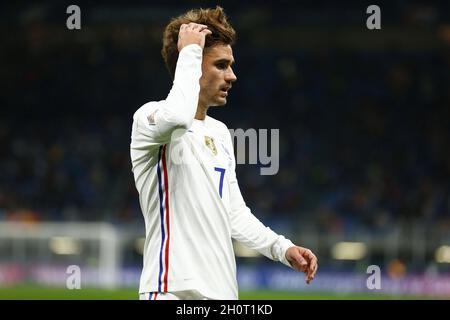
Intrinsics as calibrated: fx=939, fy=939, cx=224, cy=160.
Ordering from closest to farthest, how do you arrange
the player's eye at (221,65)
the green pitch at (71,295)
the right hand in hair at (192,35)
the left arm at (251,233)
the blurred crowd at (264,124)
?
1. the right hand in hair at (192,35)
2. the player's eye at (221,65)
3. the left arm at (251,233)
4. the green pitch at (71,295)
5. the blurred crowd at (264,124)

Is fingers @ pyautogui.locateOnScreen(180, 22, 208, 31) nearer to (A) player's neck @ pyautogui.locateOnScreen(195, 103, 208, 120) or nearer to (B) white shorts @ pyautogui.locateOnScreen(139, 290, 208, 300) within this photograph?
(A) player's neck @ pyautogui.locateOnScreen(195, 103, 208, 120)

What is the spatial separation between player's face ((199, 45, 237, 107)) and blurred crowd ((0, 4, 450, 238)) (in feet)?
49.3

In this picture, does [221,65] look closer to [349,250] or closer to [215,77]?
[215,77]

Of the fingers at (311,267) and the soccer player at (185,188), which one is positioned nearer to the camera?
the soccer player at (185,188)

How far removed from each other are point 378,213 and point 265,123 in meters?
4.07

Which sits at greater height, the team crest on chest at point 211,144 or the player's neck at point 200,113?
the player's neck at point 200,113

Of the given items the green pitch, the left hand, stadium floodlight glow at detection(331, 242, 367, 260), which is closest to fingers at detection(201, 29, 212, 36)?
the left hand

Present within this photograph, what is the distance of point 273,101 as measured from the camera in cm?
2411

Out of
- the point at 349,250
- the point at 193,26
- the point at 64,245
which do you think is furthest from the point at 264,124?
the point at 193,26

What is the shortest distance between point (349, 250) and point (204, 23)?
13.2 metres

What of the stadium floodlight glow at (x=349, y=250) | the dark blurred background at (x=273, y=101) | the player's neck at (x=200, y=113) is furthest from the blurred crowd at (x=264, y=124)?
the player's neck at (x=200, y=113)

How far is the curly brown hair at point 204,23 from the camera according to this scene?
168 inches

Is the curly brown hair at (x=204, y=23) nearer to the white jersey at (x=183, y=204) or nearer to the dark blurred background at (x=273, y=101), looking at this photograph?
the white jersey at (x=183, y=204)

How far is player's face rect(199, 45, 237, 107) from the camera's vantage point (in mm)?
4289
